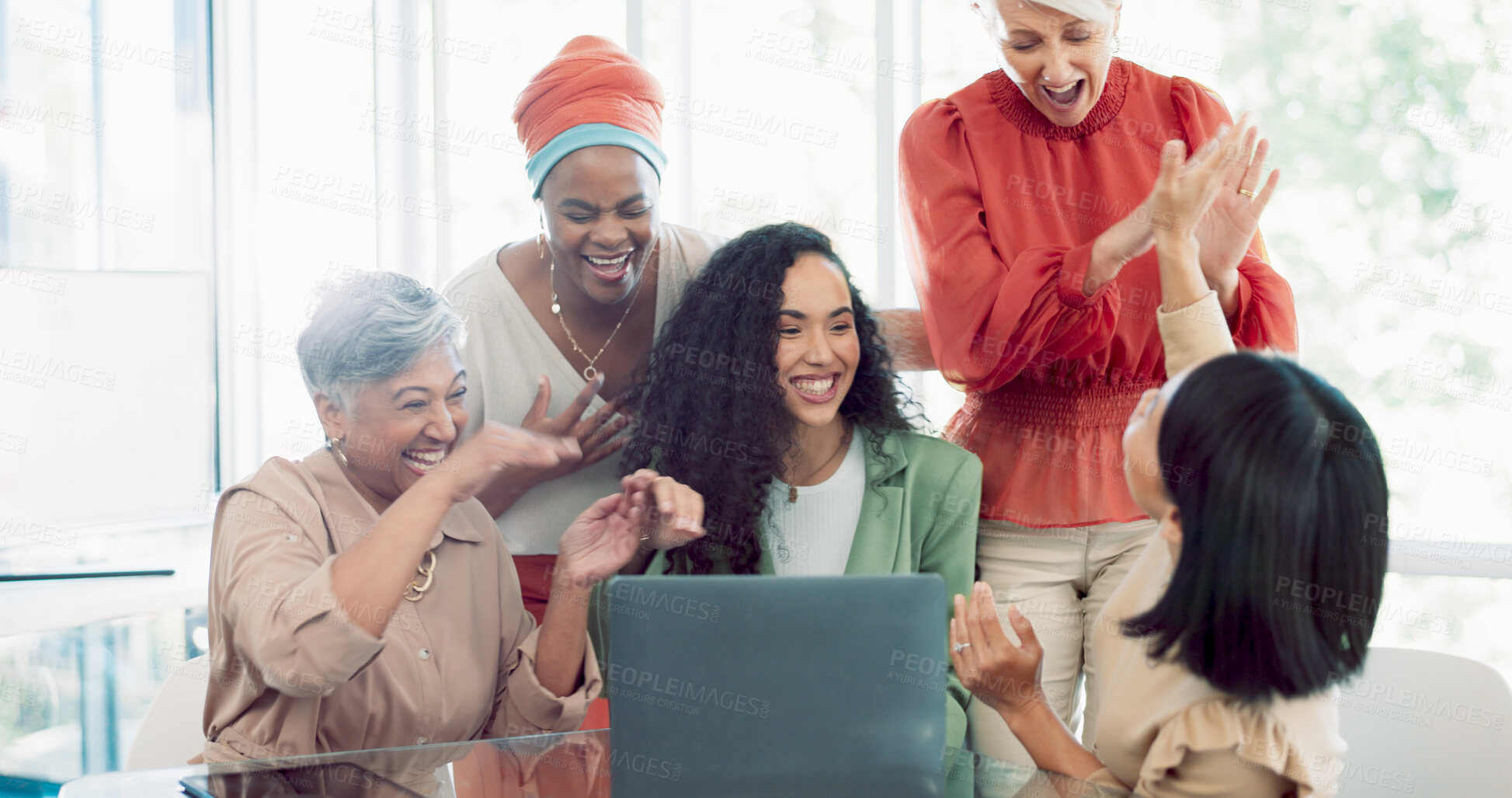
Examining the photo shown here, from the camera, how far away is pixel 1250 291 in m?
1.85

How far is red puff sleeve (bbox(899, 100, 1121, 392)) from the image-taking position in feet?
5.77

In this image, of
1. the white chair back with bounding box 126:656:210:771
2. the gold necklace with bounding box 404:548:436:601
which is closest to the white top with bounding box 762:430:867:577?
the gold necklace with bounding box 404:548:436:601

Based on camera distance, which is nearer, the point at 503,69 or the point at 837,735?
the point at 837,735

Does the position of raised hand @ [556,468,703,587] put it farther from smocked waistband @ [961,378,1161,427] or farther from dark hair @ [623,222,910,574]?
smocked waistband @ [961,378,1161,427]

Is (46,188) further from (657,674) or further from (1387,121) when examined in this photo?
(1387,121)

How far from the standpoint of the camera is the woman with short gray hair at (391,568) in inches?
62.0

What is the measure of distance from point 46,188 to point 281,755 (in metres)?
2.63

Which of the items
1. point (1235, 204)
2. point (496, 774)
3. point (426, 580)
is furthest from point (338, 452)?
point (1235, 204)

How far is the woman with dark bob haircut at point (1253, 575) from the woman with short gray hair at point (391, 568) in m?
0.75

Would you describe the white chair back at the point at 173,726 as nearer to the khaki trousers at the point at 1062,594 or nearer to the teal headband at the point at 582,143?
the teal headband at the point at 582,143

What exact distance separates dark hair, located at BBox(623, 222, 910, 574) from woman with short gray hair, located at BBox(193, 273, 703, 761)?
5.9 inches

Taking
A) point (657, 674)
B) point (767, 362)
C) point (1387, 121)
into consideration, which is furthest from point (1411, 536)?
point (657, 674)

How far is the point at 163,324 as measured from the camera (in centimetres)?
266

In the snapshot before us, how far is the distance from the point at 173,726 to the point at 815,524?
3.95 feet
